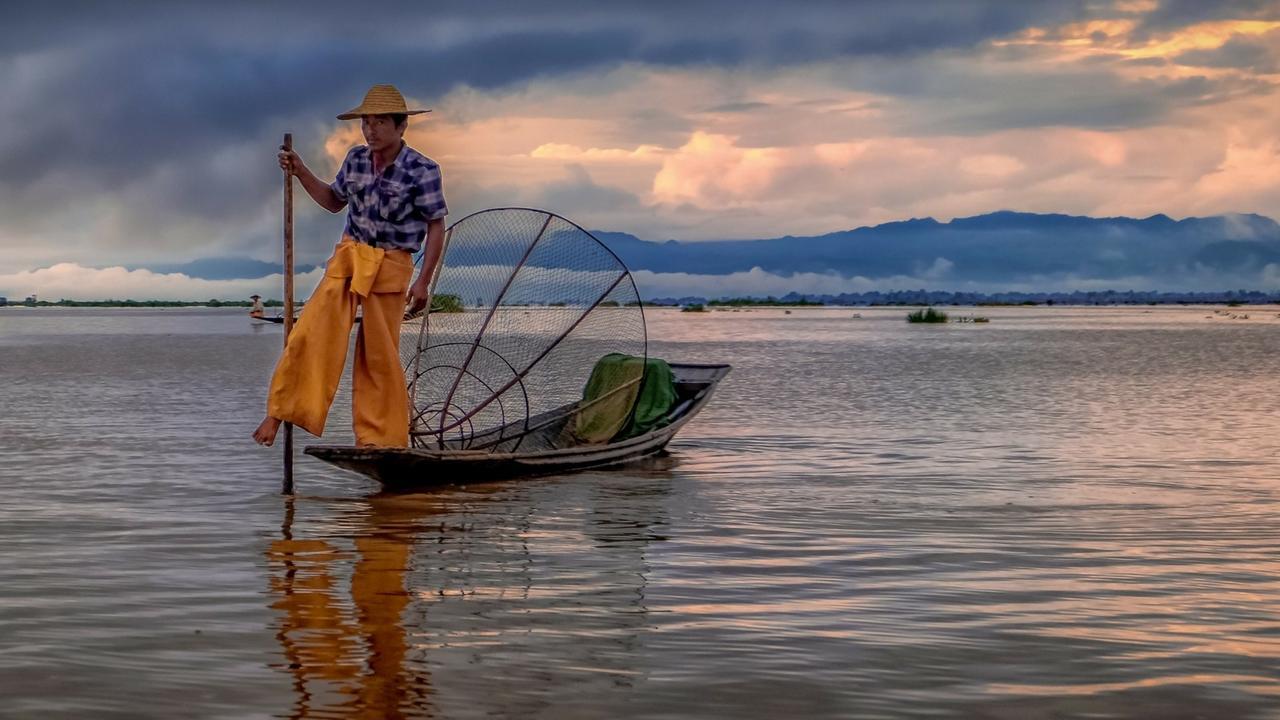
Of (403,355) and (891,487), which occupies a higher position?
(403,355)

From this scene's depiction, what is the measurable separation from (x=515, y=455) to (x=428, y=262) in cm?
234

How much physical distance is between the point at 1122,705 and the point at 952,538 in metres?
3.42

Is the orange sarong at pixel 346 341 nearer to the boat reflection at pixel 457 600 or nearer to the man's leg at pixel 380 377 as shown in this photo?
the man's leg at pixel 380 377

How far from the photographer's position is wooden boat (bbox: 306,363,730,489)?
900 centimetres

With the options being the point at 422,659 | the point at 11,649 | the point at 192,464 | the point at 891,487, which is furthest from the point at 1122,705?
the point at 192,464

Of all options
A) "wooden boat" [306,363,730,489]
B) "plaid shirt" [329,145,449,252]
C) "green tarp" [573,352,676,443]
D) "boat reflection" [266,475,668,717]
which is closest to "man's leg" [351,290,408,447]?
"wooden boat" [306,363,730,489]

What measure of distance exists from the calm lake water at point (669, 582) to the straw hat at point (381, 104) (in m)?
2.44

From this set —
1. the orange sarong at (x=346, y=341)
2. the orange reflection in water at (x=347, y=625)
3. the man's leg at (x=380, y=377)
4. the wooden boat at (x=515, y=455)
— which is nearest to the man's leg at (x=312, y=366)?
the orange sarong at (x=346, y=341)

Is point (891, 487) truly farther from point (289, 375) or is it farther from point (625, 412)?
point (289, 375)

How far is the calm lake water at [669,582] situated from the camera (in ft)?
15.0

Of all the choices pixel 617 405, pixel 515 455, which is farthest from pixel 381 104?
pixel 617 405

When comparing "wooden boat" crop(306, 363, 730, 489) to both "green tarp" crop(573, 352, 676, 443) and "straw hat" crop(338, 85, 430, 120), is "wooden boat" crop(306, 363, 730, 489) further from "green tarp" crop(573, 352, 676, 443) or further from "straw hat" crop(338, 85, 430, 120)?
"straw hat" crop(338, 85, 430, 120)

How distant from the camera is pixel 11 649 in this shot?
4.98 meters

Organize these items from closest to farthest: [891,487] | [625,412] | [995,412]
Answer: [891,487] < [625,412] < [995,412]
